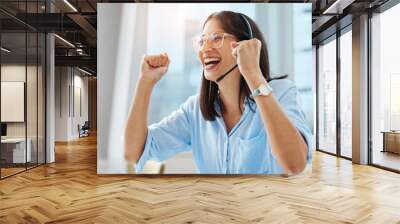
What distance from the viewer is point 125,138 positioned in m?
6.32

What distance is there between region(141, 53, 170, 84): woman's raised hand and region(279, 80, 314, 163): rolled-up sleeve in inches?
76.3

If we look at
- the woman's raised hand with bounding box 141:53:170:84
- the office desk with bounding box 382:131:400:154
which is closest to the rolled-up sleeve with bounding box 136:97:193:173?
the woman's raised hand with bounding box 141:53:170:84

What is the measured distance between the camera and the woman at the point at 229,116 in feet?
19.7

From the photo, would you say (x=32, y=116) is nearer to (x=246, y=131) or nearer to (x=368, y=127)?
(x=246, y=131)

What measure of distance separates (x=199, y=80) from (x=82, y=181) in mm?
2450

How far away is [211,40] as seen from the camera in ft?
20.2

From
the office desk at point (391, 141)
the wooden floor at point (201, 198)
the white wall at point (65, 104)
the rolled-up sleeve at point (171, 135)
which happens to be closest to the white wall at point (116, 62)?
the rolled-up sleeve at point (171, 135)

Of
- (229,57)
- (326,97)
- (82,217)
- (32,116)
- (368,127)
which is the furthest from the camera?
(326,97)

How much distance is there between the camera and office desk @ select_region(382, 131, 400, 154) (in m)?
7.10

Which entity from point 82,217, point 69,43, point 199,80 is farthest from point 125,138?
point 69,43

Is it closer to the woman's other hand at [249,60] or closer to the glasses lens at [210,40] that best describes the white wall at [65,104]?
the glasses lens at [210,40]

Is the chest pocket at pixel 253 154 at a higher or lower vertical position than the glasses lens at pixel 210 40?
lower

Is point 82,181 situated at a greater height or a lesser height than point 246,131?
lesser

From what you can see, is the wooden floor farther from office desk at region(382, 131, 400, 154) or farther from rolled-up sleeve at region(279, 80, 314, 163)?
rolled-up sleeve at region(279, 80, 314, 163)
